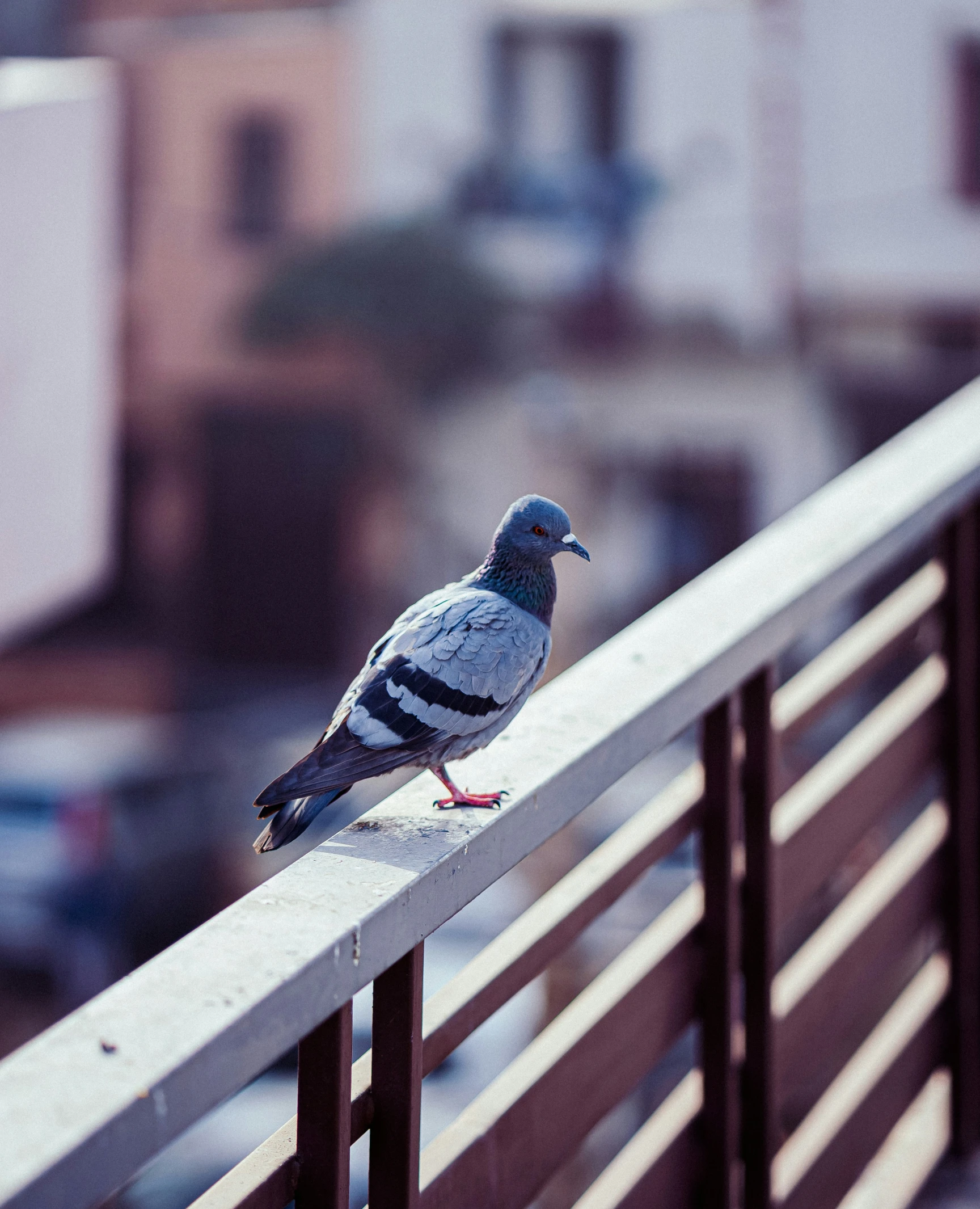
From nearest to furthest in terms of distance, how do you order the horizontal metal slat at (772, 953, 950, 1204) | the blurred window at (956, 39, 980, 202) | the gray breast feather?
the gray breast feather, the horizontal metal slat at (772, 953, 950, 1204), the blurred window at (956, 39, 980, 202)

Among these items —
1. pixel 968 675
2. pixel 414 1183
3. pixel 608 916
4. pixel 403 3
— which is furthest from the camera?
pixel 403 3

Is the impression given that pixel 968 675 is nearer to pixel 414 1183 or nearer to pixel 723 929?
pixel 723 929

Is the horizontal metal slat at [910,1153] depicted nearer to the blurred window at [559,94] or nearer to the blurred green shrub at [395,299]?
the blurred green shrub at [395,299]

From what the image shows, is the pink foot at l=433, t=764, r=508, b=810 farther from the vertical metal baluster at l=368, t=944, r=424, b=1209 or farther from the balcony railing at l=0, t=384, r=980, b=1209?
the vertical metal baluster at l=368, t=944, r=424, b=1209

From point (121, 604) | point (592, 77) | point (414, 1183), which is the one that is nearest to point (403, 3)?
point (592, 77)

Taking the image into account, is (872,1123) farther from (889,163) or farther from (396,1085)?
(889,163)

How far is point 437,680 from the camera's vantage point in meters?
1.07

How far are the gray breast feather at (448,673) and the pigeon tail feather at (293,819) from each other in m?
0.06

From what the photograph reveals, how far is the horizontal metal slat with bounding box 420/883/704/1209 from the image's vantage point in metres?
0.95

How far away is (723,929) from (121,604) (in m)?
10.7

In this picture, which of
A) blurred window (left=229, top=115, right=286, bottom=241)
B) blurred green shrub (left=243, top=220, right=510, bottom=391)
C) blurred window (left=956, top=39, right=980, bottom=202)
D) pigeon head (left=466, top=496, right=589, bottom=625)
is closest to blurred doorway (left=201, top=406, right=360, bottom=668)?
blurred green shrub (left=243, top=220, right=510, bottom=391)

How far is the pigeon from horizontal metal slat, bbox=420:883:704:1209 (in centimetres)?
25

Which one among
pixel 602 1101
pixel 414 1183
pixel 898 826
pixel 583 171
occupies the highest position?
pixel 583 171

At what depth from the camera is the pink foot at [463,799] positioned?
0.95m
